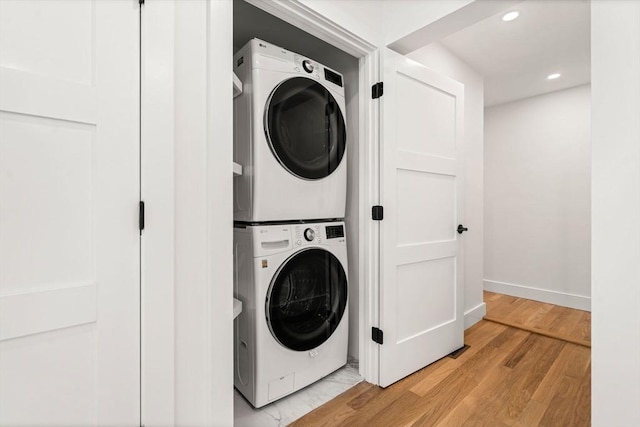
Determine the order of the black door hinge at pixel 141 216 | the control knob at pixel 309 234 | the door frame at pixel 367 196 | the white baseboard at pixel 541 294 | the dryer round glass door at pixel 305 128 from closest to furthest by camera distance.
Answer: the black door hinge at pixel 141 216, the dryer round glass door at pixel 305 128, the control knob at pixel 309 234, the door frame at pixel 367 196, the white baseboard at pixel 541 294

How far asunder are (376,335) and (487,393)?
69 cm

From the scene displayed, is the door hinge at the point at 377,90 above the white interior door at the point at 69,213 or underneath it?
above

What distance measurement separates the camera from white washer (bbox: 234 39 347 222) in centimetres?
155

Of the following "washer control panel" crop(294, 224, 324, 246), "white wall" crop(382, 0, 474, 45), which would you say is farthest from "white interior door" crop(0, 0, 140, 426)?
"white wall" crop(382, 0, 474, 45)

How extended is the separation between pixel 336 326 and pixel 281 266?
0.57 meters

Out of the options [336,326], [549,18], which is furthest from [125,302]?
[549,18]

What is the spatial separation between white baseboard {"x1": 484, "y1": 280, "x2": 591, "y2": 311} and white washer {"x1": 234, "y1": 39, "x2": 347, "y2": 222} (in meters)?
2.96

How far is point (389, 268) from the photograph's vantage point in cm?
182

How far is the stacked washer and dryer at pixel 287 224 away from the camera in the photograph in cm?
155

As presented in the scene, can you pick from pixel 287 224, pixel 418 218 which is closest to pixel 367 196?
pixel 418 218

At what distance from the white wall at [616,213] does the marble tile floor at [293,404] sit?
3.79 feet

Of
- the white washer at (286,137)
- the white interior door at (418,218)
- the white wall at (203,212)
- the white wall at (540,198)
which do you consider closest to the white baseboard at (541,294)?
the white wall at (540,198)

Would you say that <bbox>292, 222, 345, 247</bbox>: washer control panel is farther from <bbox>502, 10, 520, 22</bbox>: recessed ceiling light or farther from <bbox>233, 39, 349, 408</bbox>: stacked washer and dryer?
<bbox>502, 10, 520, 22</bbox>: recessed ceiling light

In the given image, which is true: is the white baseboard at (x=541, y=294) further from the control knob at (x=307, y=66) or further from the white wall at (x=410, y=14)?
the control knob at (x=307, y=66)
